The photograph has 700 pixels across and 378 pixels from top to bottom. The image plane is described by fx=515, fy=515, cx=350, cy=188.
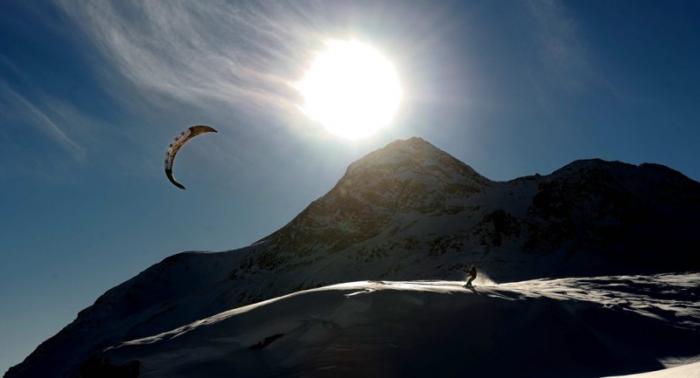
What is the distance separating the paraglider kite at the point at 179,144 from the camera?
19750 millimetres

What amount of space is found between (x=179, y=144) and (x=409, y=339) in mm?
12185

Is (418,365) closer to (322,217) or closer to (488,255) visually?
(488,255)

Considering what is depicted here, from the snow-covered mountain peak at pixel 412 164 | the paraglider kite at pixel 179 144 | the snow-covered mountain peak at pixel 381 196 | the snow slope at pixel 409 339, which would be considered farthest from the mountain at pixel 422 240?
the paraglider kite at pixel 179 144

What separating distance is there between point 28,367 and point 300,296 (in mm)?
143789

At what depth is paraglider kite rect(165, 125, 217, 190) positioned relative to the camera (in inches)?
778

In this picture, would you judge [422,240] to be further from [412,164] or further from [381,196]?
[412,164]

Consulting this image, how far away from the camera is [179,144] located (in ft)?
69.1

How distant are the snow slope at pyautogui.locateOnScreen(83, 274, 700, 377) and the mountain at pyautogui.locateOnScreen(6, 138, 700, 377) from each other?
5809 centimetres

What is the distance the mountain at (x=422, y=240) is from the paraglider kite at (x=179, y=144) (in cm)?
6577

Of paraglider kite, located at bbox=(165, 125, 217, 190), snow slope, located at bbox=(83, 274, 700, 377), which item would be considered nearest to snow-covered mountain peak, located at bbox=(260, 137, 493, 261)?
snow slope, located at bbox=(83, 274, 700, 377)

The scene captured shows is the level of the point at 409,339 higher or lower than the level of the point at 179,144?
lower

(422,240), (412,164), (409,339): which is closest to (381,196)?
(412,164)

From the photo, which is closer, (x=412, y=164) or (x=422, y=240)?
(x=422, y=240)

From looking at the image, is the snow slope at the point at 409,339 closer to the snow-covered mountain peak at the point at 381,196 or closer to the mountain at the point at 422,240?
the mountain at the point at 422,240
